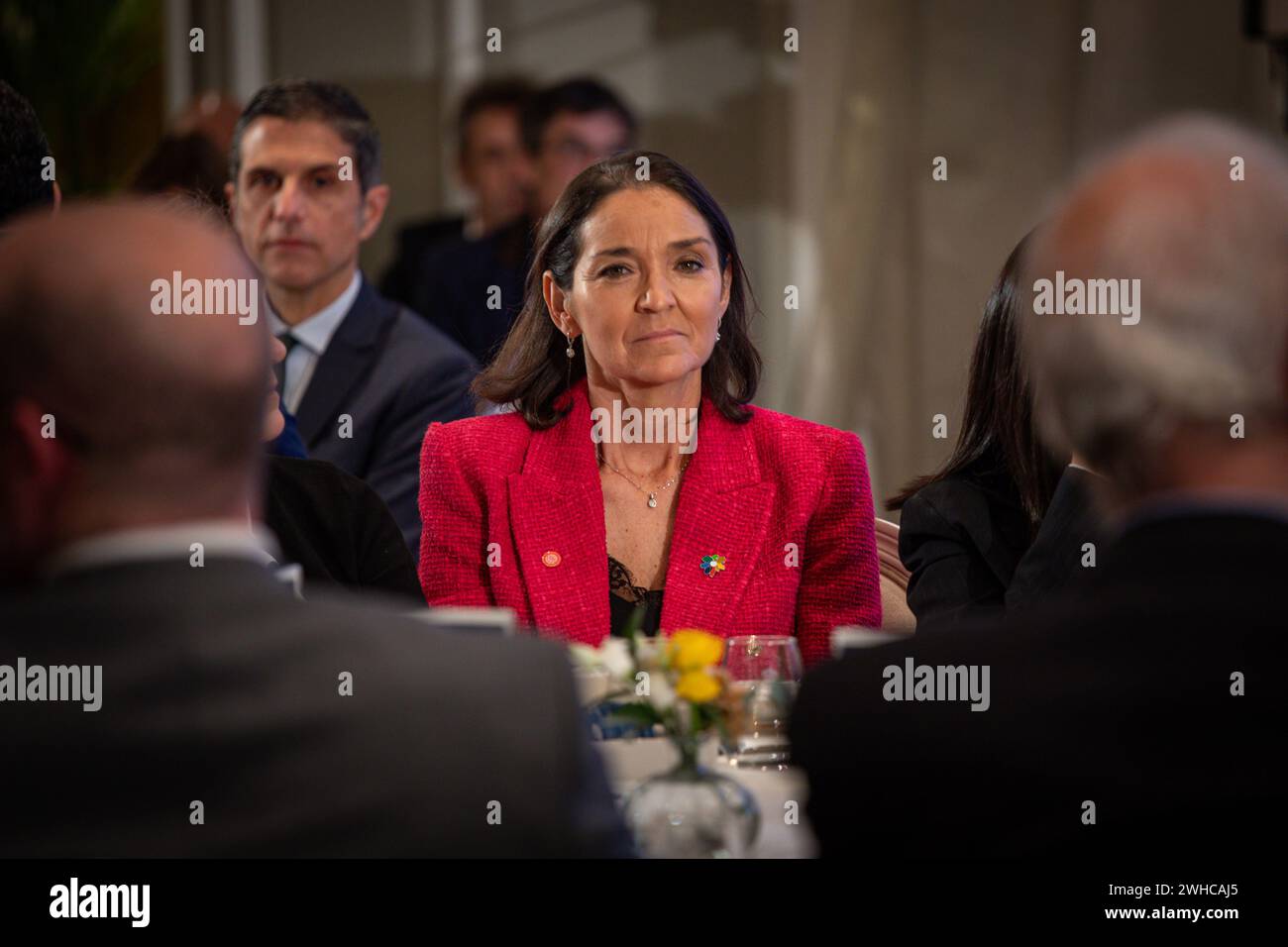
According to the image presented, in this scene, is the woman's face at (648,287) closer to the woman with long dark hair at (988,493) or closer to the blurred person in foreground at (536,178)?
the woman with long dark hair at (988,493)

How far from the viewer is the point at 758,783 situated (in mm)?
2010

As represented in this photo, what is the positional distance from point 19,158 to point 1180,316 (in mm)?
2150

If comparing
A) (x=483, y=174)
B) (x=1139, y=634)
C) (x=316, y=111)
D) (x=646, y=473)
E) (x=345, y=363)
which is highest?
(x=483, y=174)

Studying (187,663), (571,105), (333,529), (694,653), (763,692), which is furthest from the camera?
(571,105)

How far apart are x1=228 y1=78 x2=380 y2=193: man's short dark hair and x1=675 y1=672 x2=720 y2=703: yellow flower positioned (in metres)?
2.96

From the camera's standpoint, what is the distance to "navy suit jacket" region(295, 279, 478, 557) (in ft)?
13.3

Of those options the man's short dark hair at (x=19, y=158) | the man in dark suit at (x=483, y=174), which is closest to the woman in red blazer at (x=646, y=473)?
the man's short dark hair at (x=19, y=158)

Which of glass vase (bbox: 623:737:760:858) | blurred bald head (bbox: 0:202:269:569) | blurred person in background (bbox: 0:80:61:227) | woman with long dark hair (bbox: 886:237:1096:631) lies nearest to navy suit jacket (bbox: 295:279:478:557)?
blurred person in background (bbox: 0:80:61:227)

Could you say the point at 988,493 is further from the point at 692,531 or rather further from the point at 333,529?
the point at 333,529

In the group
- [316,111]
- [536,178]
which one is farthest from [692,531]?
[536,178]

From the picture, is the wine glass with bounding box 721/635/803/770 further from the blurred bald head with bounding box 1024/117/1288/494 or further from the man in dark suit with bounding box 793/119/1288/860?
the blurred bald head with bounding box 1024/117/1288/494

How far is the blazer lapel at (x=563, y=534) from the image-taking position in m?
3.09
